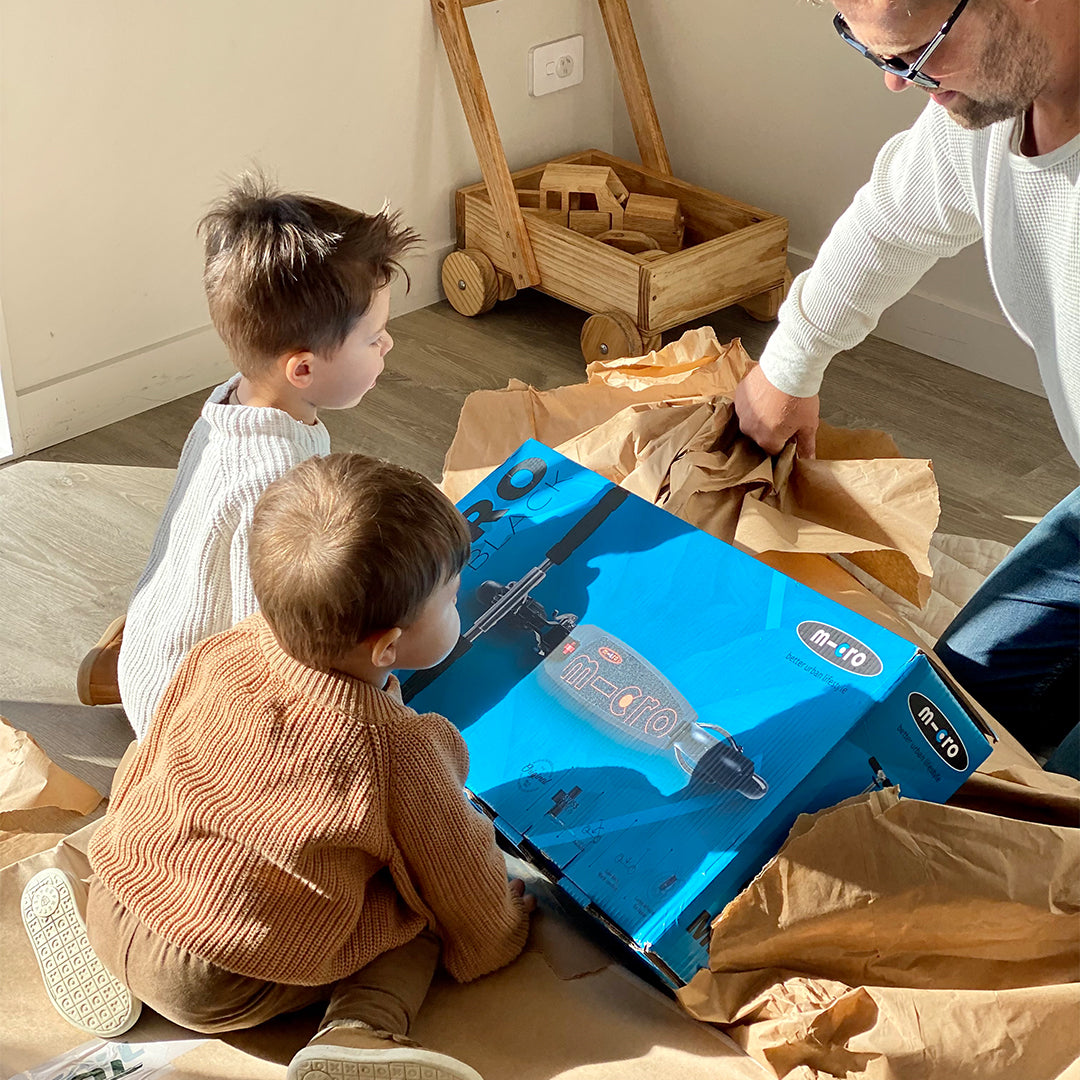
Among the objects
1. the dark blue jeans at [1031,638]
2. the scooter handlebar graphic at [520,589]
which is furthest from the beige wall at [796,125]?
the scooter handlebar graphic at [520,589]

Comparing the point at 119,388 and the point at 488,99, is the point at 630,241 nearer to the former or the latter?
the point at 488,99

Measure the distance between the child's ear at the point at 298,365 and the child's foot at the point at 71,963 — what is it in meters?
0.55

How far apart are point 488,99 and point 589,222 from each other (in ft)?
1.04

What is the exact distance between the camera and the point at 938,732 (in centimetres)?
107

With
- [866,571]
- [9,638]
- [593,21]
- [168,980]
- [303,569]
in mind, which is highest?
[593,21]

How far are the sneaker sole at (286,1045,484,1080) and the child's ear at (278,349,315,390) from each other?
704mm

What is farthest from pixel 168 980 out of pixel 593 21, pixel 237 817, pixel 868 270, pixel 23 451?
pixel 593 21

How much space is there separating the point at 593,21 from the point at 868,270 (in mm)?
1641

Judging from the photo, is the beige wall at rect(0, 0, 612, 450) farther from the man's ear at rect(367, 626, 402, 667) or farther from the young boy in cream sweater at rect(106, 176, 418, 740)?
the man's ear at rect(367, 626, 402, 667)

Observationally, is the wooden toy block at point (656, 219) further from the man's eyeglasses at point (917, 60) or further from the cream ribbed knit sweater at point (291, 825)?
the cream ribbed knit sweater at point (291, 825)

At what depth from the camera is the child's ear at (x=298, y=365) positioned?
1.35m

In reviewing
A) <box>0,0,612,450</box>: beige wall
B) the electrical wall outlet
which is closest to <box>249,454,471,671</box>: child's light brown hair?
<box>0,0,612,450</box>: beige wall

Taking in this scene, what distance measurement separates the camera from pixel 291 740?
99 centimetres

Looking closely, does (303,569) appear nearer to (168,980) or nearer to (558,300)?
(168,980)
